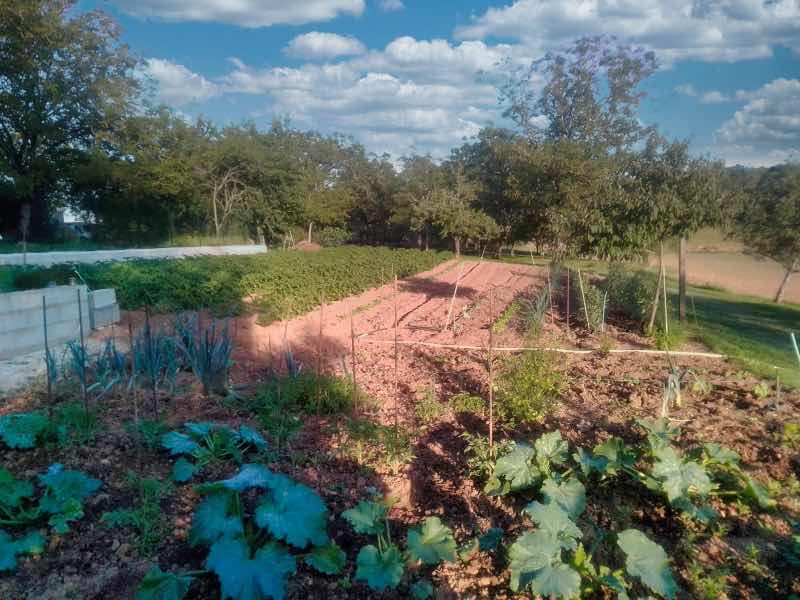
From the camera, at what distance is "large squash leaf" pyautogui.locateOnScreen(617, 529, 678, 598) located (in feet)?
8.38

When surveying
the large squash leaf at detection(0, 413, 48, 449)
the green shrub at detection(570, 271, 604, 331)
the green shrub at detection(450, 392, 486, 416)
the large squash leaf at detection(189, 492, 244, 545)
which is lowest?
the green shrub at detection(450, 392, 486, 416)

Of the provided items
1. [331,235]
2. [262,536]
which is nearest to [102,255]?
[262,536]

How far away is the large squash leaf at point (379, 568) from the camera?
2.58 m

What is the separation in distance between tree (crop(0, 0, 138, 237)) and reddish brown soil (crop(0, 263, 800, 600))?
17374 millimetres

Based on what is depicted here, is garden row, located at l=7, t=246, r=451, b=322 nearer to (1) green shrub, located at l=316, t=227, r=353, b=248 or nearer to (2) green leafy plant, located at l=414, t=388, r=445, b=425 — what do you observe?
(2) green leafy plant, located at l=414, t=388, r=445, b=425

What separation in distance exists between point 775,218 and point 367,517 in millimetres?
13550

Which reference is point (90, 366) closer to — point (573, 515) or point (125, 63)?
point (573, 515)

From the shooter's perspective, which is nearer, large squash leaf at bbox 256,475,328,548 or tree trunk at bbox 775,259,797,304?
large squash leaf at bbox 256,475,328,548

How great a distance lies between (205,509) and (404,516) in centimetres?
132

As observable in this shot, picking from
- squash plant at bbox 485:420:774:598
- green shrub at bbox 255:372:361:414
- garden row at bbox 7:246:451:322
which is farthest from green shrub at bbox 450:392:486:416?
garden row at bbox 7:246:451:322

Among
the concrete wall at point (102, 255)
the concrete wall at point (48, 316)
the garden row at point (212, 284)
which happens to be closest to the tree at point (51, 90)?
the concrete wall at point (102, 255)

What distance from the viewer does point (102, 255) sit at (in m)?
16.0

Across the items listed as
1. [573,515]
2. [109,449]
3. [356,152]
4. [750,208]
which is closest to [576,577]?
[573,515]

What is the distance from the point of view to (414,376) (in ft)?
20.4
